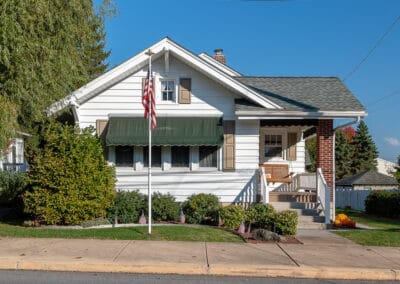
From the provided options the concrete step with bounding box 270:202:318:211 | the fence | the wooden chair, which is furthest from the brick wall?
the fence

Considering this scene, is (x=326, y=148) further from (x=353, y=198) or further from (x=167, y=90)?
(x=353, y=198)

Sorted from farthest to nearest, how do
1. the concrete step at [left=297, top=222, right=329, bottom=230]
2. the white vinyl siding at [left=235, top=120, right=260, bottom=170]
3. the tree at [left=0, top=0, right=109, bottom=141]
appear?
the white vinyl siding at [left=235, top=120, right=260, bottom=170] → the concrete step at [left=297, top=222, right=329, bottom=230] → the tree at [left=0, top=0, right=109, bottom=141]

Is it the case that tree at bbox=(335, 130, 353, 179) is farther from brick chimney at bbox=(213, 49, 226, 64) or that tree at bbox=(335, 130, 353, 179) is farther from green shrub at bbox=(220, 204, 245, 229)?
green shrub at bbox=(220, 204, 245, 229)

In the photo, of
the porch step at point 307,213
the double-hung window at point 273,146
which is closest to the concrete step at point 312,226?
the porch step at point 307,213

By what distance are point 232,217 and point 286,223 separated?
1585 millimetres

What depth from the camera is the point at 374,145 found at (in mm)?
62562

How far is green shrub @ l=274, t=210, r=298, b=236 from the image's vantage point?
39.4 ft

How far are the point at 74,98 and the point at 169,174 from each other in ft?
12.3

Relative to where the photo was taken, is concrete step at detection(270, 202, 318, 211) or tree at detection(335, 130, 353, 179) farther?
tree at detection(335, 130, 353, 179)

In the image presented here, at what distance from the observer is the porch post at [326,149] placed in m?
15.2

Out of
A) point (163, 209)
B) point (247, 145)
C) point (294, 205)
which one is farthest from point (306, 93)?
point (163, 209)

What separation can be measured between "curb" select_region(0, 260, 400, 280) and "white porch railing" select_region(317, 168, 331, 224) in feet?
18.6

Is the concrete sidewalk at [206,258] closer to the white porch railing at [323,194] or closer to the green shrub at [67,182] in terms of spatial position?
the green shrub at [67,182]

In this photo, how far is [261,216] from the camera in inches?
496
